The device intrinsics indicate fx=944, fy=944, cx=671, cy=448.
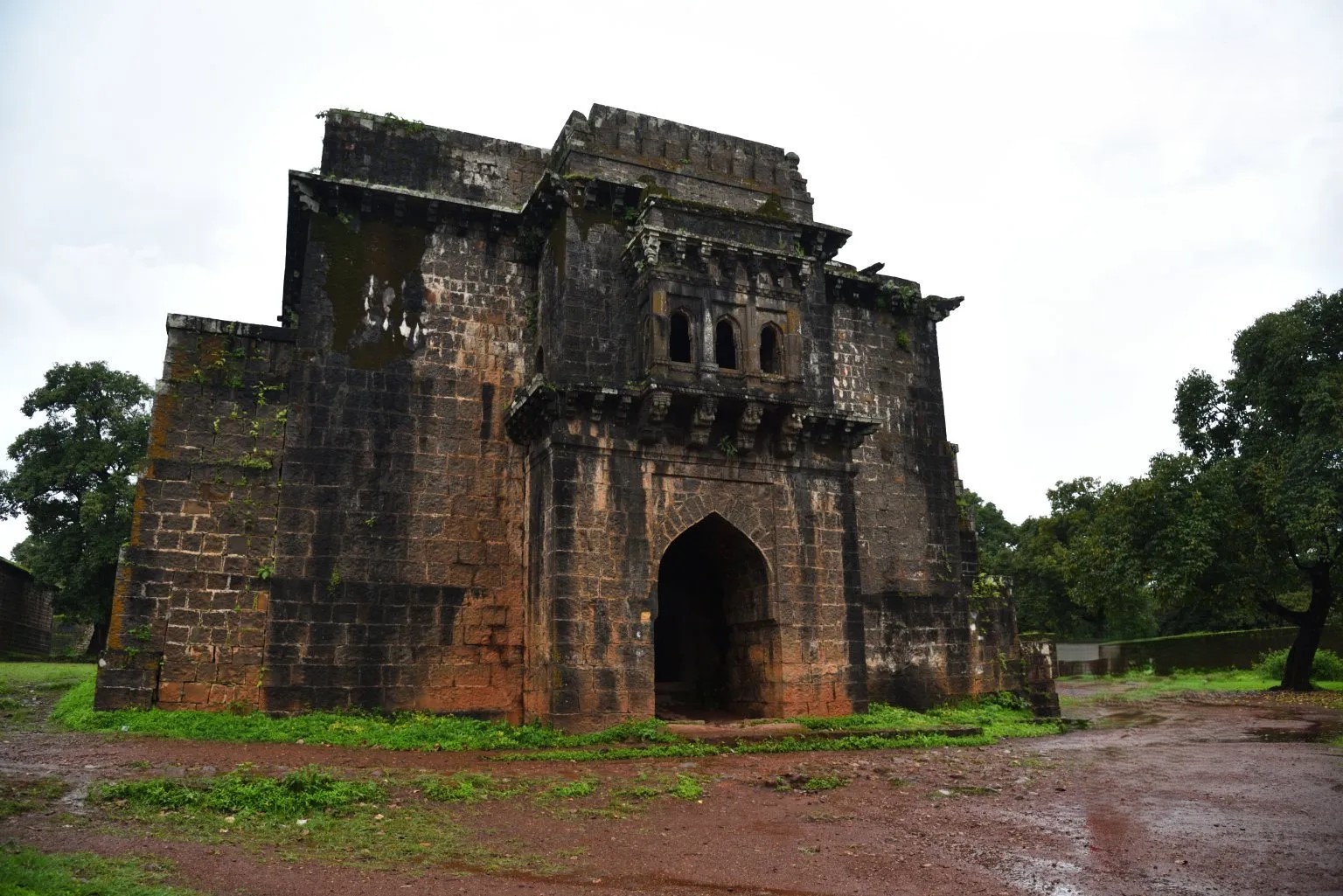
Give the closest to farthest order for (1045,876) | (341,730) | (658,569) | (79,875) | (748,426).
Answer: (79,875) → (1045,876) → (341,730) → (658,569) → (748,426)

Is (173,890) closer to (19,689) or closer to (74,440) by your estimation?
(19,689)

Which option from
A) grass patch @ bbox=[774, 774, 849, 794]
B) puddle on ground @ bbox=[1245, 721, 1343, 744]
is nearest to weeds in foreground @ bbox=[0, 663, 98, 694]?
grass patch @ bbox=[774, 774, 849, 794]

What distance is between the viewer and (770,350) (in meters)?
17.2

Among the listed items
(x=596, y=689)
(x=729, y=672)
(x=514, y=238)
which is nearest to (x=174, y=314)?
(x=514, y=238)

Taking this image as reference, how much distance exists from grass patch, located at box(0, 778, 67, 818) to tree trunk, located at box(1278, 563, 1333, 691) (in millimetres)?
30687

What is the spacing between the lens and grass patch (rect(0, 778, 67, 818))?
28.3ft

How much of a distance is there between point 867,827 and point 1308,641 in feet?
85.2

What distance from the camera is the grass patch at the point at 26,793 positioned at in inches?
340

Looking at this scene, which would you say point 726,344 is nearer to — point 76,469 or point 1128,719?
point 1128,719

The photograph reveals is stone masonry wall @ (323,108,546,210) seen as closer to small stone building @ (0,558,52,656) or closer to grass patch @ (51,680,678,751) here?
grass patch @ (51,680,678,751)

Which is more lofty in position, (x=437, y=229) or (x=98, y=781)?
(x=437, y=229)

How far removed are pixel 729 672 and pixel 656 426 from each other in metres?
5.09

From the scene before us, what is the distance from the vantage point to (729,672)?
1766 centimetres

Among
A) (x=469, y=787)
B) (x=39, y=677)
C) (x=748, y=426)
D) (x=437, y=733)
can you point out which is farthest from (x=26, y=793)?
(x=39, y=677)
